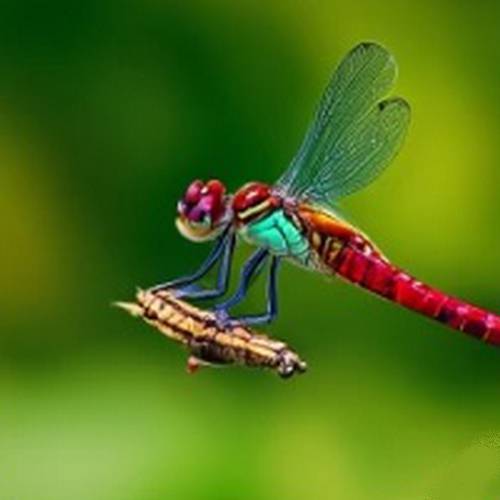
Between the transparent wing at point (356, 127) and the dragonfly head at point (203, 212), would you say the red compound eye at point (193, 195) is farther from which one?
the transparent wing at point (356, 127)

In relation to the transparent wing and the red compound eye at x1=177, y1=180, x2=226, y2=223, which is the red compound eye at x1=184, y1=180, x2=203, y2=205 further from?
the transparent wing

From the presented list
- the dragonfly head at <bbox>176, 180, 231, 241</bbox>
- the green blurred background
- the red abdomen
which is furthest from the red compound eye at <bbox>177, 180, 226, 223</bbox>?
the green blurred background

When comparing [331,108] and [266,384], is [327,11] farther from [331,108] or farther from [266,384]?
[331,108]

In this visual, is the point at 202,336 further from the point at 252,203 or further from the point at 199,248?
the point at 199,248

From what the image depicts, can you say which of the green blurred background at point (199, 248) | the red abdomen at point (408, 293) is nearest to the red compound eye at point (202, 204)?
the red abdomen at point (408, 293)

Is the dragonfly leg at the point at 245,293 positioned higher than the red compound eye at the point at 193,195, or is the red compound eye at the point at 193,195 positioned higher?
A: the red compound eye at the point at 193,195

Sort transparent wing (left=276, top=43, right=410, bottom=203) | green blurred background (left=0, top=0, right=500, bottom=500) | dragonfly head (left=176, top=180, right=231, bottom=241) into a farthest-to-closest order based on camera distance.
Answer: green blurred background (left=0, top=0, right=500, bottom=500) < transparent wing (left=276, top=43, right=410, bottom=203) < dragonfly head (left=176, top=180, right=231, bottom=241)
